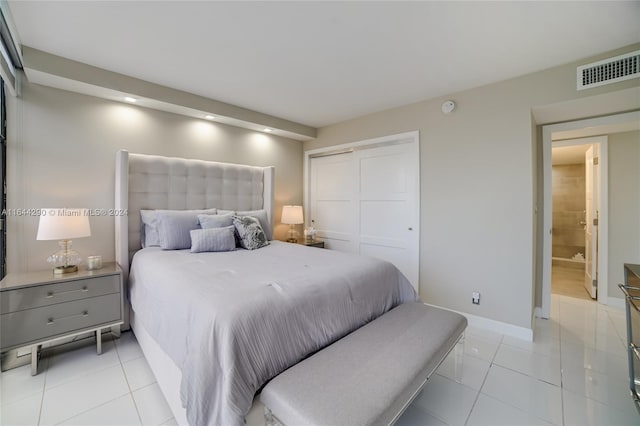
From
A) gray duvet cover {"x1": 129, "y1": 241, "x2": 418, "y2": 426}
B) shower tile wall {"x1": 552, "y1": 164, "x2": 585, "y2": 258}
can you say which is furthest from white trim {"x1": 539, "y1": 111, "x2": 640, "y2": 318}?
shower tile wall {"x1": 552, "y1": 164, "x2": 585, "y2": 258}

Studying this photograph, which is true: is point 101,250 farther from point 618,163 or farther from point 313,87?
point 618,163

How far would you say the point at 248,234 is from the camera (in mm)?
2949

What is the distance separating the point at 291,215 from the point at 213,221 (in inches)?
52.7

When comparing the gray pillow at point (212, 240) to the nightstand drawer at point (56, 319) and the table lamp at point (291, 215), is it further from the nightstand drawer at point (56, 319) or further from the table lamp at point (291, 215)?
the table lamp at point (291, 215)

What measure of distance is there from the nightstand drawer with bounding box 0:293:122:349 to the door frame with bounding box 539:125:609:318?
14.4ft

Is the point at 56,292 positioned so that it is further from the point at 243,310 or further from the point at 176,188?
the point at 243,310

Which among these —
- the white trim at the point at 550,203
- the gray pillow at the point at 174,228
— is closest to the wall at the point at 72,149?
the gray pillow at the point at 174,228

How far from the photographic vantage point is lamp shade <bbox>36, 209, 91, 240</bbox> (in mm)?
2104

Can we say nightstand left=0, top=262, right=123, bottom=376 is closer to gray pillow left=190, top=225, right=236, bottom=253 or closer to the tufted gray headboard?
the tufted gray headboard

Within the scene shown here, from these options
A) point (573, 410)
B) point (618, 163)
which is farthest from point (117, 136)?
point (618, 163)

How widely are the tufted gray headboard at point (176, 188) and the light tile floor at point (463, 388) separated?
89cm

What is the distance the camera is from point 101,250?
2.72 m

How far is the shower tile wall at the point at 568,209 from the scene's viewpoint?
561 centimetres

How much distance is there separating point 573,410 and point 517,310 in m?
1.06
